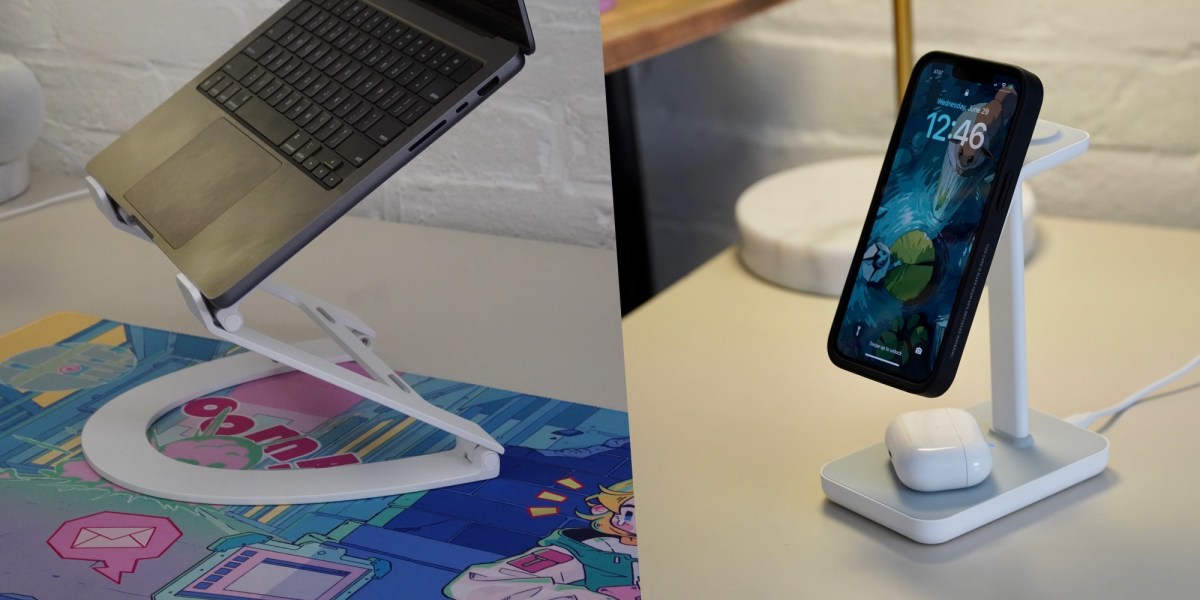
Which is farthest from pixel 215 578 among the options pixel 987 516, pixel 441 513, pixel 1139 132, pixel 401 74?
pixel 1139 132

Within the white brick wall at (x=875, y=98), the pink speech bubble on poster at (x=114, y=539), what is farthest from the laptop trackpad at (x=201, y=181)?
the white brick wall at (x=875, y=98)

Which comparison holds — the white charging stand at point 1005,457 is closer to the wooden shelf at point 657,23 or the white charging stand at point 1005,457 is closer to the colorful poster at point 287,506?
the colorful poster at point 287,506

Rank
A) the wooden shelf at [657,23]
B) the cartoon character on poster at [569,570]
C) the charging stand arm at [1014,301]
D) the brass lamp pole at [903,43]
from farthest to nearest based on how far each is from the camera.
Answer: the brass lamp pole at [903,43], the wooden shelf at [657,23], the charging stand arm at [1014,301], the cartoon character on poster at [569,570]

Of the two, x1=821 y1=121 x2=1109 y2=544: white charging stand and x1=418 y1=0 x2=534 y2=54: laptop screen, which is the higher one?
x1=418 y1=0 x2=534 y2=54: laptop screen

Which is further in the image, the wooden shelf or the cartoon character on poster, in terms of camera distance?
the wooden shelf

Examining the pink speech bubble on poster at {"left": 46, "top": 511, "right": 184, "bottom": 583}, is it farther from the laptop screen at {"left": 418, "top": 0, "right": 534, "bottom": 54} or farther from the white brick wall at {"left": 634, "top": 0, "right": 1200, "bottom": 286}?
the white brick wall at {"left": 634, "top": 0, "right": 1200, "bottom": 286}

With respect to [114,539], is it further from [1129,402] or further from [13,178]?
[1129,402]

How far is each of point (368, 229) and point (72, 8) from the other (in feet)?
0.52

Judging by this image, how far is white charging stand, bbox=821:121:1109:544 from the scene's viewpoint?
554 mm

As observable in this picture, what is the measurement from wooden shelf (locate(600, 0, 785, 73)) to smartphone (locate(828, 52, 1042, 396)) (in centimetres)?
23

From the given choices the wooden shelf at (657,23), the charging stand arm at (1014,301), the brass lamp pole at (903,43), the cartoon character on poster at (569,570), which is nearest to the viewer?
the cartoon character on poster at (569,570)

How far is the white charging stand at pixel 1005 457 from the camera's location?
554 mm

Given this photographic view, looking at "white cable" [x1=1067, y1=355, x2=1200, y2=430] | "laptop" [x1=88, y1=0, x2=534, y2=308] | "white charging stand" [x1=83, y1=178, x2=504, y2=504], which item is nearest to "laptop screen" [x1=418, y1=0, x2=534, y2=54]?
"laptop" [x1=88, y1=0, x2=534, y2=308]

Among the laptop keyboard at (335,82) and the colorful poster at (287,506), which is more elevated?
the laptop keyboard at (335,82)
